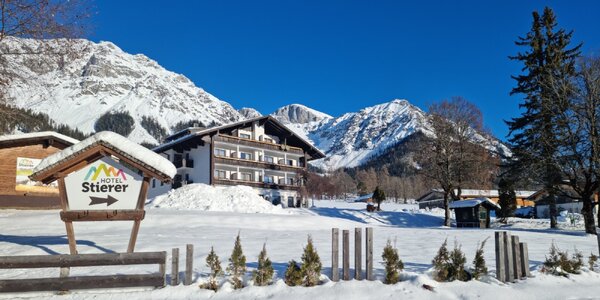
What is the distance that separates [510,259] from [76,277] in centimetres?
998

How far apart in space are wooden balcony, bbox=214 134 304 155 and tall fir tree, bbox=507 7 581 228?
27.6 meters

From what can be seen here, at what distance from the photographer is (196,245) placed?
16.4 meters

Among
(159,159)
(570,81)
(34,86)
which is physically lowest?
(159,159)

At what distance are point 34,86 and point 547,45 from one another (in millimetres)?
34393

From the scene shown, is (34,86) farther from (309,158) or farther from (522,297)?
(309,158)

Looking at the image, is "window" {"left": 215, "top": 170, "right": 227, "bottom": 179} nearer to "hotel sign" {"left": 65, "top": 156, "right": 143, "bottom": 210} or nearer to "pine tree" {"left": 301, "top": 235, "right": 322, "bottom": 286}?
"hotel sign" {"left": 65, "top": 156, "right": 143, "bottom": 210}

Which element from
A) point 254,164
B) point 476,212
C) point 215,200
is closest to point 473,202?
point 476,212

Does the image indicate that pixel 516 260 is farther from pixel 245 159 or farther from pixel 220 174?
pixel 245 159

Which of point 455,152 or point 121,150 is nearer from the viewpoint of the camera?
point 121,150

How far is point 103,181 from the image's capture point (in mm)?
11906

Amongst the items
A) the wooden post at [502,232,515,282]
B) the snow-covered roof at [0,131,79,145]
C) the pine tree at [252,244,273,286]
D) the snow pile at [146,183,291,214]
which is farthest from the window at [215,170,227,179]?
the wooden post at [502,232,515,282]

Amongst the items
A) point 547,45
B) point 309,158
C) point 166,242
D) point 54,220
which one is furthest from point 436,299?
point 309,158

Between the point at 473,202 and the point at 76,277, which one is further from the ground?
the point at 473,202

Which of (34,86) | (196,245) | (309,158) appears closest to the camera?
(34,86)
